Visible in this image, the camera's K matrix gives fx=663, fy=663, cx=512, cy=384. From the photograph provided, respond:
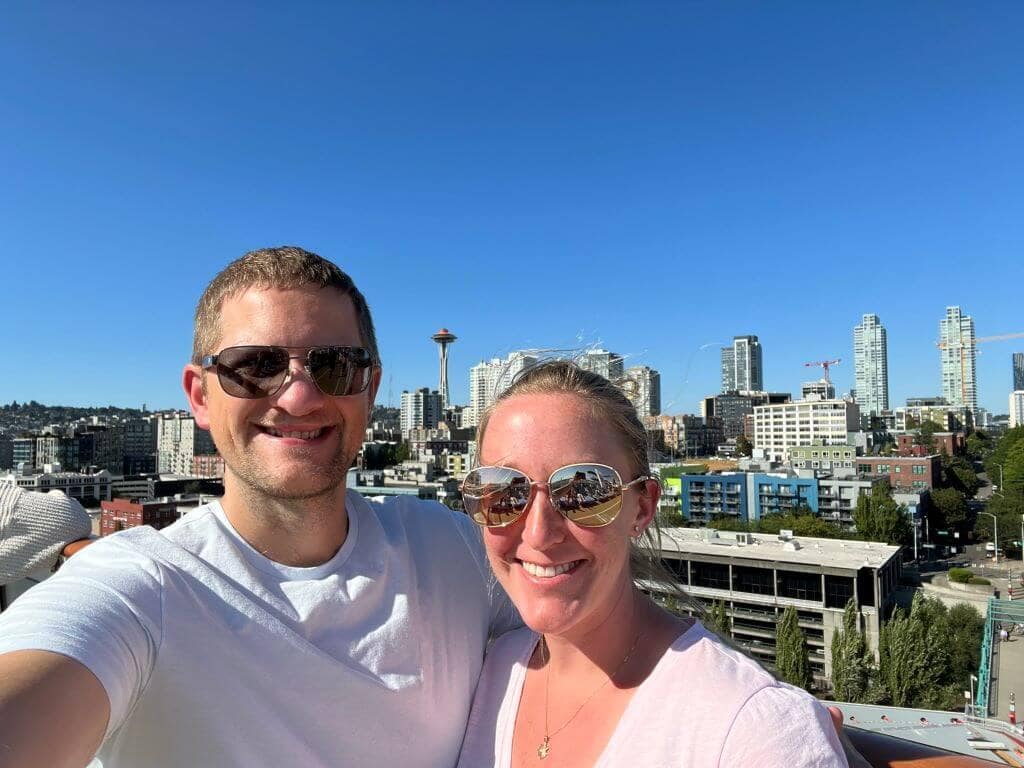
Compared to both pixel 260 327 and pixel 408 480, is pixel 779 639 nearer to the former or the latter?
pixel 260 327

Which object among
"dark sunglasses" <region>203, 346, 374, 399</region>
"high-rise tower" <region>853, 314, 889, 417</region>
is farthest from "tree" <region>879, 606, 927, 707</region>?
"high-rise tower" <region>853, 314, 889, 417</region>

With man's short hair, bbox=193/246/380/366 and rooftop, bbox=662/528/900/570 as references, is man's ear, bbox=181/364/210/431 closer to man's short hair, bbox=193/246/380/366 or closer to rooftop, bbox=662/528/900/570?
man's short hair, bbox=193/246/380/366

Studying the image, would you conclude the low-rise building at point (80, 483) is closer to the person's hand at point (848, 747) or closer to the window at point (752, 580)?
the window at point (752, 580)

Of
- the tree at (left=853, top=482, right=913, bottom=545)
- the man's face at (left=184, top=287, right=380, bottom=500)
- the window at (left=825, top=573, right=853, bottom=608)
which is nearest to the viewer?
the man's face at (left=184, top=287, right=380, bottom=500)

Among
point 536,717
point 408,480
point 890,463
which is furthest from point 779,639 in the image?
point 408,480

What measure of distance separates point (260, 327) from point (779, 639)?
17855 mm

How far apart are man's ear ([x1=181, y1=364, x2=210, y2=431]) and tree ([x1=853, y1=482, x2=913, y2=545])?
3036cm

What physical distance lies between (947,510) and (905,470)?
5.15 m

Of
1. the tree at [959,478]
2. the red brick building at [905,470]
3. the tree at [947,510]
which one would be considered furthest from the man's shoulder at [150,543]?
the tree at [959,478]

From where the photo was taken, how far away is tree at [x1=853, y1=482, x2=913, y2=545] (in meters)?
27.3

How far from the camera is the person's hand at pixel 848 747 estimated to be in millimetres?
1090

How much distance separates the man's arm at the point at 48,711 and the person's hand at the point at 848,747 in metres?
1.14

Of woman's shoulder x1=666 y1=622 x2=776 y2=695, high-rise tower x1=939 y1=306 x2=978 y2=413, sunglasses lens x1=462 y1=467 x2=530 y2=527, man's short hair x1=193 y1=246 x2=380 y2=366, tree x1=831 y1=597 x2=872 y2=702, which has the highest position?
high-rise tower x1=939 y1=306 x2=978 y2=413

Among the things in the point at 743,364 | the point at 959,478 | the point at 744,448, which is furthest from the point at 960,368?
the point at 959,478
